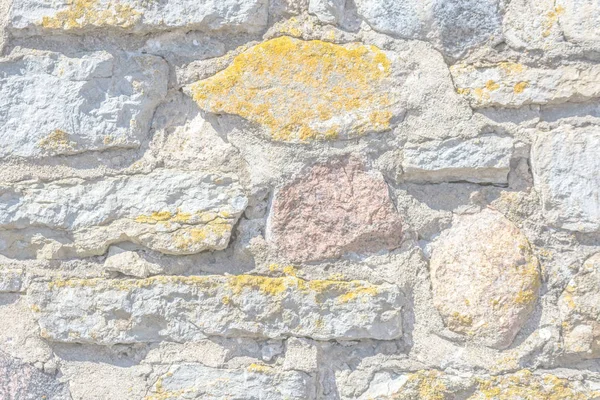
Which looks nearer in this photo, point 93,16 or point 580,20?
point 580,20

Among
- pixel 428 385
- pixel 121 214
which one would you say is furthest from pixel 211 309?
pixel 428 385

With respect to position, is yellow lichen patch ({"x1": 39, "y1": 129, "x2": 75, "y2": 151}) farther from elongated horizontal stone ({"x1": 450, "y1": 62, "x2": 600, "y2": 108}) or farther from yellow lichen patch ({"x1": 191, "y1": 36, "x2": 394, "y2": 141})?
elongated horizontal stone ({"x1": 450, "y1": 62, "x2": 600, "y2": 108})

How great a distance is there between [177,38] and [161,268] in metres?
0.42

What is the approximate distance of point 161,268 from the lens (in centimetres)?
133

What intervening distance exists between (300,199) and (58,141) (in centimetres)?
47

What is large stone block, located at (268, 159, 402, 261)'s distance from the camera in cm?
127

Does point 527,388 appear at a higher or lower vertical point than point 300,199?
lower

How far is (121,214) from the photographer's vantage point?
134 cm

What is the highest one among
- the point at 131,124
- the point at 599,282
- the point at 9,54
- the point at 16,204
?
the point at 9,54

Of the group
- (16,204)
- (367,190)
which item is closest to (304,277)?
(367,190)

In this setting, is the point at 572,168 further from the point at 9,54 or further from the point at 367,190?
the point at 9,54

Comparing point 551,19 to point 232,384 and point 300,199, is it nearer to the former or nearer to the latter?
point 300,199

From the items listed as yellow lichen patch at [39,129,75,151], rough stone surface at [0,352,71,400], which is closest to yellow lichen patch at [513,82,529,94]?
yellow lichen patch at [39,129,75,151]

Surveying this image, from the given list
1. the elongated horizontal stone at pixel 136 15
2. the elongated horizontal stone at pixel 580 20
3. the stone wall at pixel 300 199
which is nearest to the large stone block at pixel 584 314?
the stone wall at pixel 300 199
